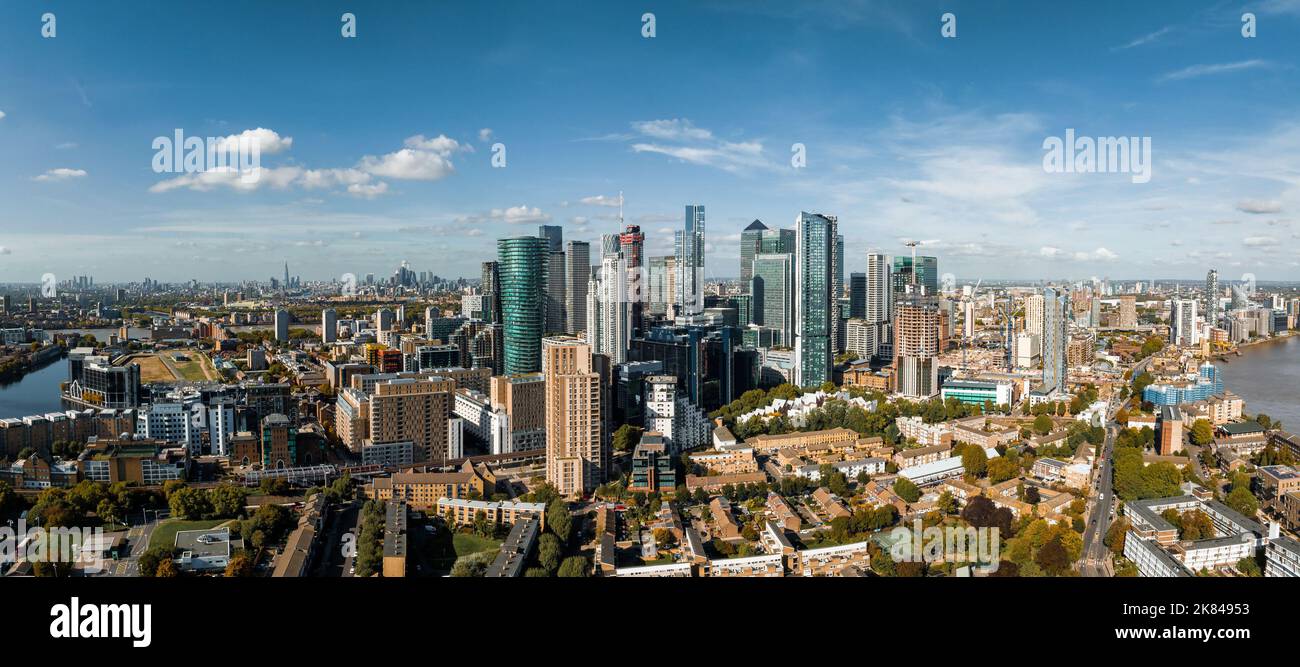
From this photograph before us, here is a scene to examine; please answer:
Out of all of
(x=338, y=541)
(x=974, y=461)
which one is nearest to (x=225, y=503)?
(x=338, y=541)

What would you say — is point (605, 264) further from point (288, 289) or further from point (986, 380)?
point (288, 289)

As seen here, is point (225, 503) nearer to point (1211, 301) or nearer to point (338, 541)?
point (338, 541)

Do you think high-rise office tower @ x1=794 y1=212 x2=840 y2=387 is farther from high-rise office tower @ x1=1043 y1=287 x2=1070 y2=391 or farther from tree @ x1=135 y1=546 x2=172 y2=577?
tree @ x1=135 y1=546 x2=172 y2=577

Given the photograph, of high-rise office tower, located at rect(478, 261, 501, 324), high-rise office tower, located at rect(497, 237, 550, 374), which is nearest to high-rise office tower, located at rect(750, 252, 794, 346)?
high-rise office tower, located at rect(478, 261, 501, 324)
